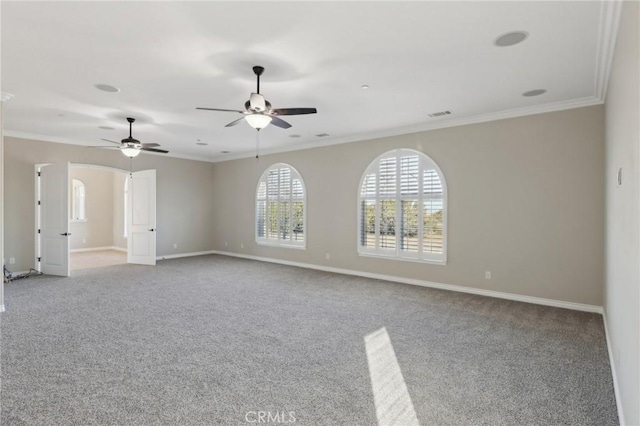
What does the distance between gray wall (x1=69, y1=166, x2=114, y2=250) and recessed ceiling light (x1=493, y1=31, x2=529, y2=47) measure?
11.4m

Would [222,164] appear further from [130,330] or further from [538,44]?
[538,44]

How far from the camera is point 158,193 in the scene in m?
9.16

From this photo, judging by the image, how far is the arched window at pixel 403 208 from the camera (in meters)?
6.05

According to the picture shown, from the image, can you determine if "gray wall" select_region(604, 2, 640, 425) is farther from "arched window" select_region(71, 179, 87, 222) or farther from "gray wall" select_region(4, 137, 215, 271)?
"arched window" select_region(71, 179, 87, 222)

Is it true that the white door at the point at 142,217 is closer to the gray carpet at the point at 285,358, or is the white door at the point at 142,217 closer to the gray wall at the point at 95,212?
the gray carpet at the point at 285,358

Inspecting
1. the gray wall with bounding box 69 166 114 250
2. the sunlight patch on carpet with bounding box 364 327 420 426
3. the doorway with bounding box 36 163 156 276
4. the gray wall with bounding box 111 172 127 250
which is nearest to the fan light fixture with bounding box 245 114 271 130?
the sunlight patch on carpet with bounding box 364 327 420 426

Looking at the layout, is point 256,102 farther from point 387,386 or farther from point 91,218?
point 91,218

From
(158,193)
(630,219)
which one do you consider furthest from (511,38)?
(158,193)

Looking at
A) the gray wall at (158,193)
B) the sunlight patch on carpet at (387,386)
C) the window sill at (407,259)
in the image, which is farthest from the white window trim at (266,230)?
the sunlight patch on carpet at (387,386)

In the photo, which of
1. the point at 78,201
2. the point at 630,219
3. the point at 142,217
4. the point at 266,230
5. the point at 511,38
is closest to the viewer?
the point at 630,219

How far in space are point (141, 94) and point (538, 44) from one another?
4.67 m

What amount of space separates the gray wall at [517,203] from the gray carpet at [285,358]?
0.53 m

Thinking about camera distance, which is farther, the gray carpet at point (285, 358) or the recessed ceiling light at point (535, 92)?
the recessed ceiling light at point (535, 92)

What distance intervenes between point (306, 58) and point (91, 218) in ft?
34.3
